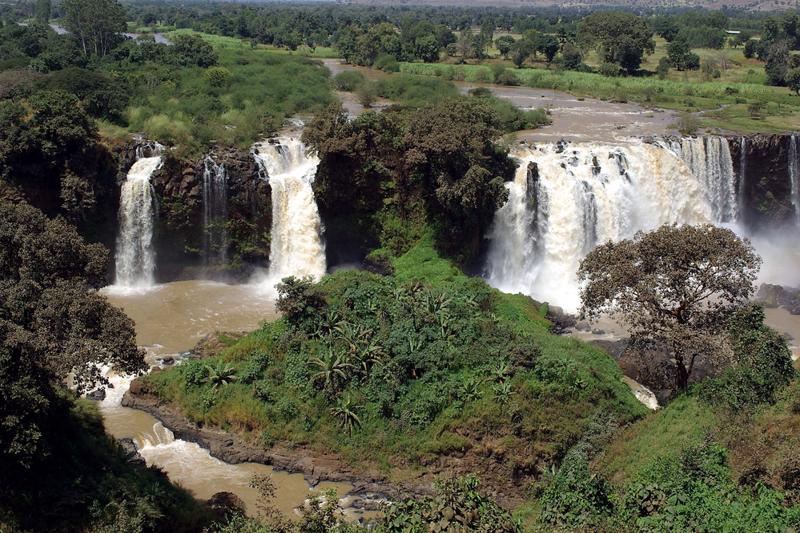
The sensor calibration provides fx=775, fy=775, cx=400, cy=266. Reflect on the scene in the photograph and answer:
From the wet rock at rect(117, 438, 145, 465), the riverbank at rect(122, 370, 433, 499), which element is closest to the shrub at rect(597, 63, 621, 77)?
the riverbank at rect(122, 370, 433, 499)

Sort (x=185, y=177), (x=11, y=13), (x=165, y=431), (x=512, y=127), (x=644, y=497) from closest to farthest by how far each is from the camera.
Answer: (x=644, y=497) < (x=165, y=431) < (x=185, y=177) < (x=512, y=127) < (x=11, y=13)

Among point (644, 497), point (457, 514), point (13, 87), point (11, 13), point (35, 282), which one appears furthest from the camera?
point (11, 13)

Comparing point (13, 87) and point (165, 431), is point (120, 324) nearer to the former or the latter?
point (165, 431)

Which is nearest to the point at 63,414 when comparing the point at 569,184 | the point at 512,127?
the point at 569,184

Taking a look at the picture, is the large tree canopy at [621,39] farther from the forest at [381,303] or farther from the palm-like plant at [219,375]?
the palm-like plant at [219,375]

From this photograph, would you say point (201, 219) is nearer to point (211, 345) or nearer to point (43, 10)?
point (211, 345)

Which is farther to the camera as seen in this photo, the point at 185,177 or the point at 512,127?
the point at 512,127
